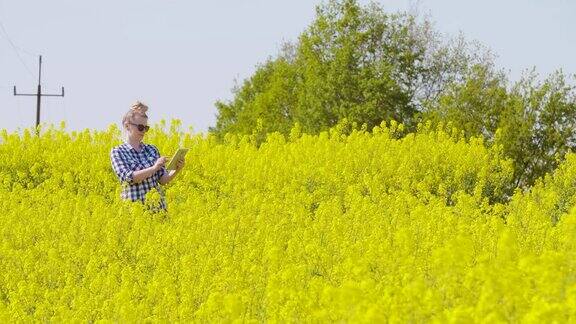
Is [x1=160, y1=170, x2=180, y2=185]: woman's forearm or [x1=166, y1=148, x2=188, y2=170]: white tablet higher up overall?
[x1=166, y1=148, x2=188, y2=170]: white tablet

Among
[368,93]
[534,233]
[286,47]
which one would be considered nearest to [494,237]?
[534,233]

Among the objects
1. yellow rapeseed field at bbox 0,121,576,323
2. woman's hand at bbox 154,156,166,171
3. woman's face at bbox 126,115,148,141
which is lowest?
yellow rapeseed field at bbox 0,121,576,323

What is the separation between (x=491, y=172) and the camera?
1655 cm

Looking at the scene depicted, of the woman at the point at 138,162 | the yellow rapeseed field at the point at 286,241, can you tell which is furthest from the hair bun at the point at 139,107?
the yellow rapeseed field at the point at 286,241

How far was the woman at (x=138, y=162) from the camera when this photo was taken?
29.6 feet

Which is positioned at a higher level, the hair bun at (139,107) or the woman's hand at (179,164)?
the hair bun at (139,107)

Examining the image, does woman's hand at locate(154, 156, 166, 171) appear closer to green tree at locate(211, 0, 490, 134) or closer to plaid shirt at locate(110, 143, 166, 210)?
plaid shirt at locate(110, 143, 166, 210)

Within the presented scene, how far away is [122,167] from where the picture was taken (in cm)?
921

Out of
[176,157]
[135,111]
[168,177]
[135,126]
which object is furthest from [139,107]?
[168,177]

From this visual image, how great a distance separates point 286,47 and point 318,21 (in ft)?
37.9

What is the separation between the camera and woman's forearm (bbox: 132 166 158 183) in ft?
29.2

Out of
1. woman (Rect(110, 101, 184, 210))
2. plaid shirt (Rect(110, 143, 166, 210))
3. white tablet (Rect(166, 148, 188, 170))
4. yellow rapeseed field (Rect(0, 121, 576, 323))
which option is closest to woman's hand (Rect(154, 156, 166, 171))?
woman (Rect(110, 101, 184, 210))

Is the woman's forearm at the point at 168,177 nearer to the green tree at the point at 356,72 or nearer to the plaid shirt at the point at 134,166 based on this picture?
the plaid shirt at the point at 134,166

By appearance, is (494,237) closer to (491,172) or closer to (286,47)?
(491,172)
